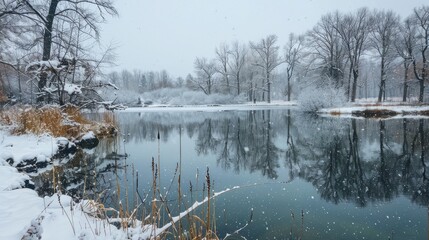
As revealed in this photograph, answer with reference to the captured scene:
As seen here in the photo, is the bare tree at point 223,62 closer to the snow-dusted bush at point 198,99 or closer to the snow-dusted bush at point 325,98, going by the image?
the snow-dusted bush at point 198,99

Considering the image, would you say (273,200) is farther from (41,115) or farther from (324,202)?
(41,115)

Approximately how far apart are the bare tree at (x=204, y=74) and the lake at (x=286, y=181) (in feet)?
136

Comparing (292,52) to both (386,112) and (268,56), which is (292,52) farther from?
(386,112)

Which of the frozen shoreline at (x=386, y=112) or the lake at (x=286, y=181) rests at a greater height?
the frozen shoreline at (x=386, y=112)

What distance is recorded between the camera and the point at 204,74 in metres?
52.9

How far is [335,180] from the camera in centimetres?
595

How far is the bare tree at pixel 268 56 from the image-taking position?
4466cm

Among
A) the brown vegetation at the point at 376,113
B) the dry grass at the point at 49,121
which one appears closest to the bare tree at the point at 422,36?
the brown vegetation at the point at 376,113

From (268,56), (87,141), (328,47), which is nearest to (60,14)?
(87,141)

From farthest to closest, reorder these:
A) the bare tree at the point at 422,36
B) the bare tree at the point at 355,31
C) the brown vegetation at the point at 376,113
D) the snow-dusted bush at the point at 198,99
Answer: the snow-dusted bush at the point at 198,99
the bare tree at the point at 355,31
the bare tree at the point at 422,36
the brown vegetation at the point at 376,113

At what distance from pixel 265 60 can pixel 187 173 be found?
42468mm

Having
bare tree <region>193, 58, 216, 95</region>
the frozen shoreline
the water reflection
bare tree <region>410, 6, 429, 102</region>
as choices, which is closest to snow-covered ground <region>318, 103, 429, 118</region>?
the frozen shoreline

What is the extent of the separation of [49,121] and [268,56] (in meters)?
40.2

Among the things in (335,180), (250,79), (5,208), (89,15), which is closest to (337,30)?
(250,79)
